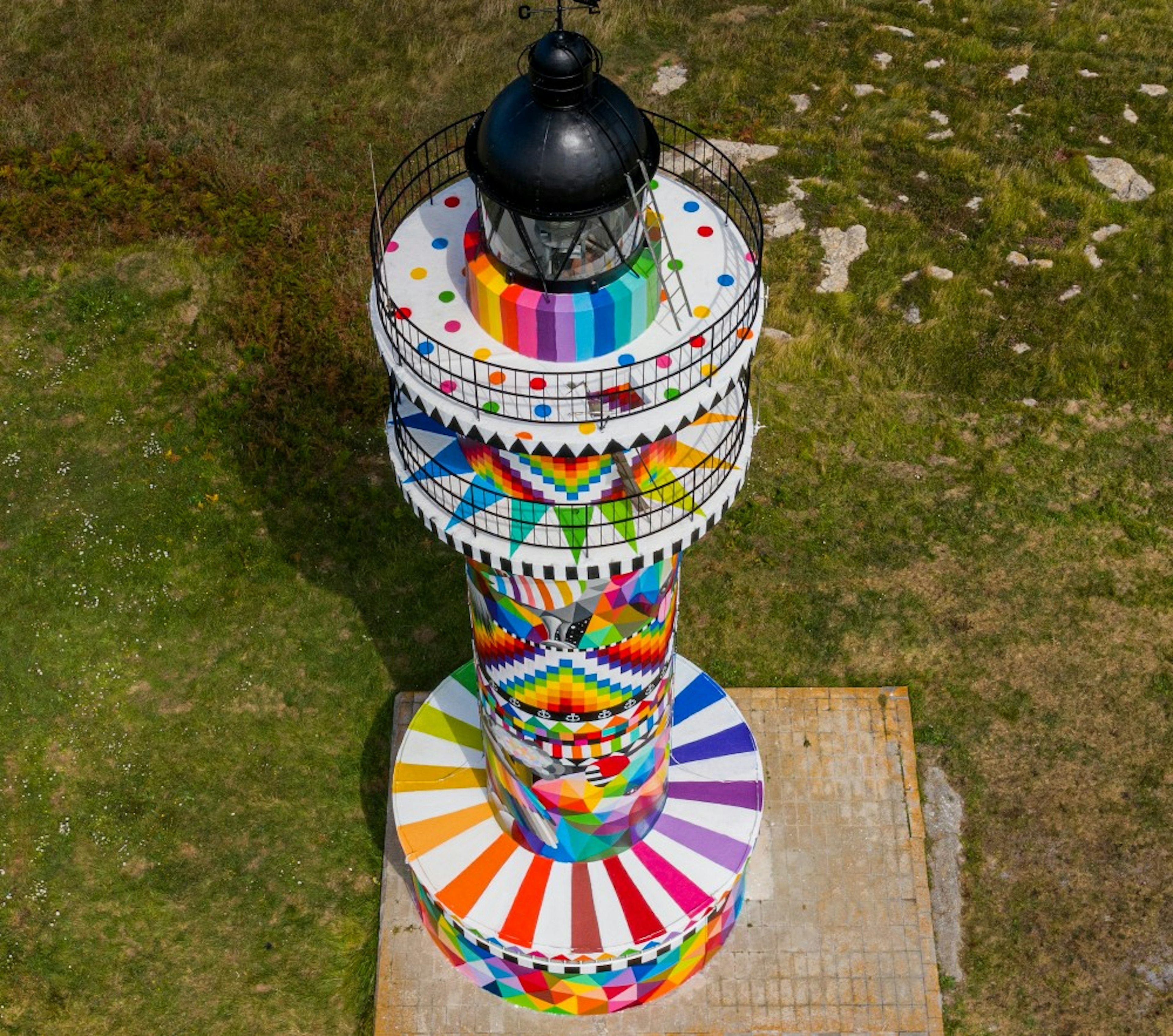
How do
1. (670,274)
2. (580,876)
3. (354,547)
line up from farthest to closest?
1. (354,547)
2. (580,876)
3. (670,274)

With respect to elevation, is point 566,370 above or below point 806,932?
above

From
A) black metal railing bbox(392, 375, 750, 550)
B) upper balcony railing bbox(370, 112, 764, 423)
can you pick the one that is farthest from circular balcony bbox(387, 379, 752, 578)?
upper balcony railing bbox(370, 112, 764, 423)

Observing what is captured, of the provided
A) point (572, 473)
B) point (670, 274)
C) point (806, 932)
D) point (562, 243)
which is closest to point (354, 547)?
→ point (806, 932)

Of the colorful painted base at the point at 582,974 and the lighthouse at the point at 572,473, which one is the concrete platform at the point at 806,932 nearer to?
the colorful painted base at the point at 582,974

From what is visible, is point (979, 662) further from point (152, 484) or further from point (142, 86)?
point (142, 86)

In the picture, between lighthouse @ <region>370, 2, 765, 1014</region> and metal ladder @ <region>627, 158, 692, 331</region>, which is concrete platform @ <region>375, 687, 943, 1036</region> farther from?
metal ladder @ <region>627, 158, 692, 331</region>

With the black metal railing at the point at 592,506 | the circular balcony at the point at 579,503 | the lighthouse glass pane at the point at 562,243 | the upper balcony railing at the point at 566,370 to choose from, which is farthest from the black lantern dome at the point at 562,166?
the black metal railing at the point at 592,506

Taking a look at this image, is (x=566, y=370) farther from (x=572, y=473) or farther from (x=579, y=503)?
(x=579, y=503)

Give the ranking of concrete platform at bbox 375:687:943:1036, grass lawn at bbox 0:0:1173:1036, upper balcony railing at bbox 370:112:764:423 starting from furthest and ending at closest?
1. grass lawn at bbox 0:0:1173:1036
2. concrete platform at bbox 375:687:943:1036
3. upper balcony railing at bbox 370:112:764:423
